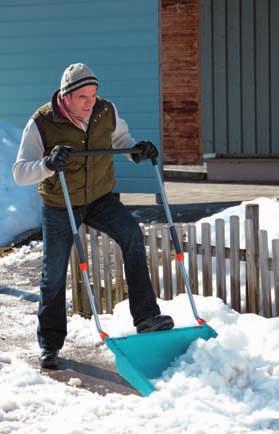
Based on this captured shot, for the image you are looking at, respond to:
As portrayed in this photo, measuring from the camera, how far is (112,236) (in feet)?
21.3

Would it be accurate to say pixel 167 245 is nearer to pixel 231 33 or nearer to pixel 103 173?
pixel 103 173

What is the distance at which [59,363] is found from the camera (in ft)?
21.6

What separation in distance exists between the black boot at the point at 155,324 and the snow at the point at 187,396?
1.15 feet

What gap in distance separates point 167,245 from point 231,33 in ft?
28.0

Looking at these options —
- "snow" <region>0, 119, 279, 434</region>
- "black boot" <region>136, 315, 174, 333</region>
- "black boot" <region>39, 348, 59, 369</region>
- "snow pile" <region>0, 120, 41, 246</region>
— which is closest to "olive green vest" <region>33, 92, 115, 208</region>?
"black boot" <region>136, 315, 174, 333</region>

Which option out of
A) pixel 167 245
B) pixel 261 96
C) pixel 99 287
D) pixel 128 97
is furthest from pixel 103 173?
pixel 261 96

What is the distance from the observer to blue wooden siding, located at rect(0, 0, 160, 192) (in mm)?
13656

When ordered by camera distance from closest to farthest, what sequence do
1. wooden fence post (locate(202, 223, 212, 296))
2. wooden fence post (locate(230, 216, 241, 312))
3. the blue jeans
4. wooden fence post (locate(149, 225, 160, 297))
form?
1. the blue jeans
2. wooden fence post (locate(230, 216, 241, 312))
3. wooden fence post (locate(202, 223, 212, 296))
4. wooden fence post (locate(149, 225, 160, 297))

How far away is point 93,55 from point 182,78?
7.79 feet

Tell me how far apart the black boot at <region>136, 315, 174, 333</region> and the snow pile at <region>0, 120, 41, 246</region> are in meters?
4.55

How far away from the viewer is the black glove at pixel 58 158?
595cm

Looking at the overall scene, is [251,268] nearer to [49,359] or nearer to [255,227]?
[255,227]

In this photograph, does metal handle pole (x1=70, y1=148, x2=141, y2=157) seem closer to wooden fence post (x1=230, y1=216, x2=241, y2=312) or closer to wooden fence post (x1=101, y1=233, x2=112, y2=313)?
wooden fence post (x1=230, y1=216, x2=241, y2=312)

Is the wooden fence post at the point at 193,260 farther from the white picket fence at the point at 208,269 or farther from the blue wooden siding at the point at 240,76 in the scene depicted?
the blue wooden siding at the point at 240,76
